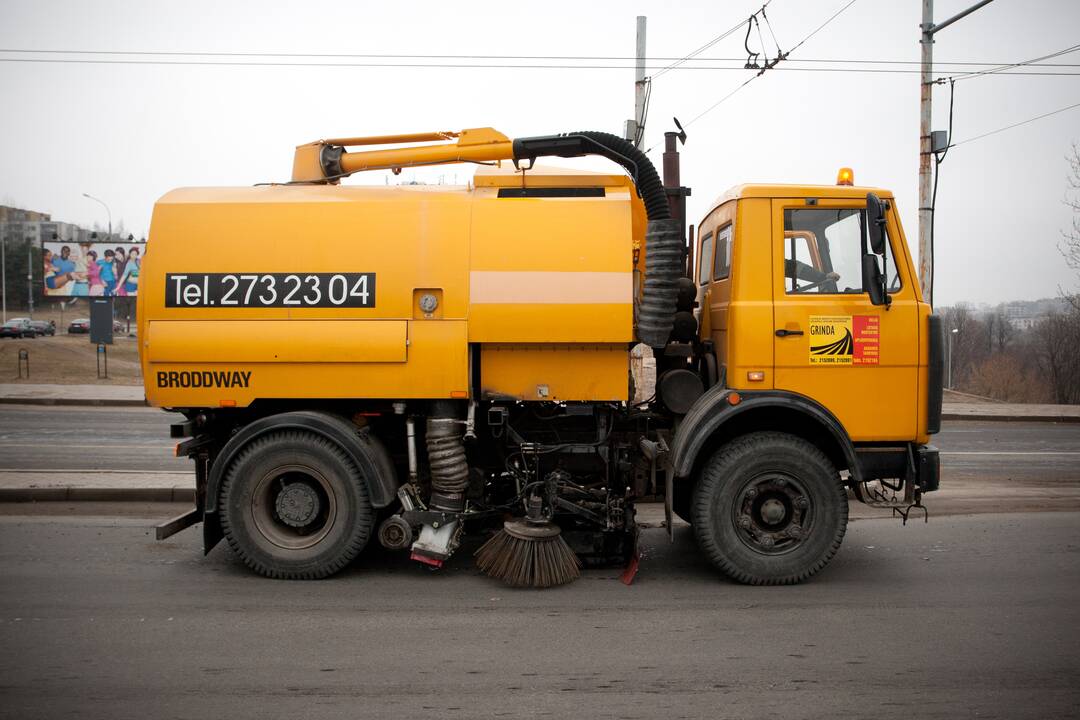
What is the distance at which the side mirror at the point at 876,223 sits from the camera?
208 inches

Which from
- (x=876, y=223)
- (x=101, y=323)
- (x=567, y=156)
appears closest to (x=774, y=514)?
(x=876, y=223)

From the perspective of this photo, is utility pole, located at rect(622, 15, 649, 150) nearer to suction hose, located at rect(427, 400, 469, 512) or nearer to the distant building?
suction hose, located at rect(427, 400, 469, 512)

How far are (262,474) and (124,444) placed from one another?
826 centimetres

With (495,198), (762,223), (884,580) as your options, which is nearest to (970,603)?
(884,580)

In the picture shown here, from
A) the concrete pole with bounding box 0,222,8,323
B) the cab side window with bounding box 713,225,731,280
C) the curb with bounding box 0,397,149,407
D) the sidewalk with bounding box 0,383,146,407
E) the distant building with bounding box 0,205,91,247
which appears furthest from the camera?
the distant building with bounding box 0,205,91,247

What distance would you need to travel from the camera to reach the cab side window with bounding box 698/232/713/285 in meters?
6.51

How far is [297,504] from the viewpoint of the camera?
221 inches

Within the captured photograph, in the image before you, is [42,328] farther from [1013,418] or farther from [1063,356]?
[1063,356]

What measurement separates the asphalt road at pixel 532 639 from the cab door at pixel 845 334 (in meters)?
1.28

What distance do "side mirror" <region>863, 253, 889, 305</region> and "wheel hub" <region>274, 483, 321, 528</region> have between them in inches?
166

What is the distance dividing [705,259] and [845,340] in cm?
156

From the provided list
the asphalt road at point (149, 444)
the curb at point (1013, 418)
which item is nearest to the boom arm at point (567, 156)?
the asphalt road at point (149, 444)

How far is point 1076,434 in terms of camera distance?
15.2 meters

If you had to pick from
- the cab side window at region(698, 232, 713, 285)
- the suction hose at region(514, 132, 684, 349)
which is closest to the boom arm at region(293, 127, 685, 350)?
the suction hose at region(514, 132, 684, 349)
